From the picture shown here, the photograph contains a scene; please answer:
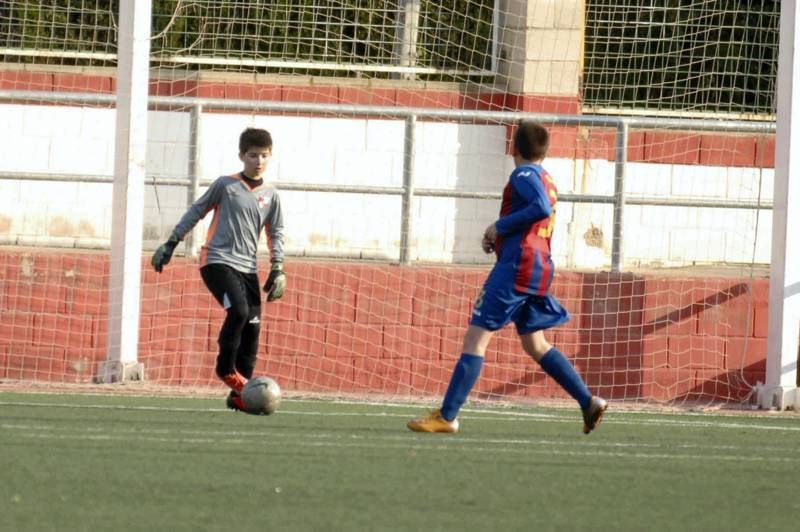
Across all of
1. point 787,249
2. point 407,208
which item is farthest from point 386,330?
point 787,249

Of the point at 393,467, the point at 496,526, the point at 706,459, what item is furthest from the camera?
the point at 706,459

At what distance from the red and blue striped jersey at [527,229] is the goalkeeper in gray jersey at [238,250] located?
65.1 inches

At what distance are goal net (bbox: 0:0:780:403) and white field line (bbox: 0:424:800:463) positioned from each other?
325 centimetres

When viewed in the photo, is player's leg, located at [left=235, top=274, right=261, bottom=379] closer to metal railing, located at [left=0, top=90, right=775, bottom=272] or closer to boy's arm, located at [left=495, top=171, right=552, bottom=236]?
boy's arm, located at [left=495, top=171, right=552, bottom=236]

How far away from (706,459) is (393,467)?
1.63m

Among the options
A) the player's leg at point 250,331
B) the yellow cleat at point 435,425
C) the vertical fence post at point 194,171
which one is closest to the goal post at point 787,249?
the yellow cleat at point 435,425

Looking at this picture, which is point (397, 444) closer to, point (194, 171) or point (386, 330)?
point (386, 330)

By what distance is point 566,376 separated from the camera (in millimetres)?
8156

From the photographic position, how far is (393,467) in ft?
22.5

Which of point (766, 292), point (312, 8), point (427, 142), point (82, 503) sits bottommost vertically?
point (82, 503)

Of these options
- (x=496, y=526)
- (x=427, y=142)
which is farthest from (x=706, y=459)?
(x=427, y=142)

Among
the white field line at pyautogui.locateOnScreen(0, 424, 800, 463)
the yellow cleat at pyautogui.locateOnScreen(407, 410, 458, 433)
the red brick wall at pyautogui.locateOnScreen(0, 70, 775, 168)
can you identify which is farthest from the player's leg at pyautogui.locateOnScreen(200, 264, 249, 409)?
the red brick wall at pyautogui.locateOnScreen(0, 70, 775, 168)

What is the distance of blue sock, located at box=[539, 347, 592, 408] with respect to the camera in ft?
26.6

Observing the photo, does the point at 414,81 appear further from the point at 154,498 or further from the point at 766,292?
the point at 154,498
